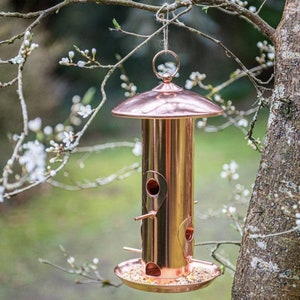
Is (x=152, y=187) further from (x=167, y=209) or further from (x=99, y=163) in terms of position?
(x=99, y=163)

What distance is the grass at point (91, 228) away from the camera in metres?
5.24

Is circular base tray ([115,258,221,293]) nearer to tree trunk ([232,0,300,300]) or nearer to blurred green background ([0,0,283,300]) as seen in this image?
tree trunk ([232,0,300,300])

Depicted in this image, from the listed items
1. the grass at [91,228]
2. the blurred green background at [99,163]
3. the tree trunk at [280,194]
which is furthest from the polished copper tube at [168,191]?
the grass at [91,228]

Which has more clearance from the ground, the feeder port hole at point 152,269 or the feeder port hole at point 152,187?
the feeder port hole at point 152,187

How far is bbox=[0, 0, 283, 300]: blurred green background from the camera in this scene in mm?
5516

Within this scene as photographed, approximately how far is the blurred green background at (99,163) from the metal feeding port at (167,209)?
1.14m

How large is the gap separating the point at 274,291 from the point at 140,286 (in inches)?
16.2

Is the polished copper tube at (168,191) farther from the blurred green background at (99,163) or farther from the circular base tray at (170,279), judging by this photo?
the blurred green background at (99,163)

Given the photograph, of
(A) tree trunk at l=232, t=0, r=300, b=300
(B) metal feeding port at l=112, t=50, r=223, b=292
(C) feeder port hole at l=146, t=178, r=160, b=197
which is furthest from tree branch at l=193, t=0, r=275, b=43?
(C) feeder port hole at l=146, t=178, r=160, b=197

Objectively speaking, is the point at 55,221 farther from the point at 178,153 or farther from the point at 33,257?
the point at 178,153

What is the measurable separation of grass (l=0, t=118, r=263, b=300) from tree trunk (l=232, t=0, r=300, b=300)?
2971 mm

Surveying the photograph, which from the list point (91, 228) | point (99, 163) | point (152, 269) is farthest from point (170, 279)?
point (99, 163)

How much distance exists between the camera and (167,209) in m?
1.99

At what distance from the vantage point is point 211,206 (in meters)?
6.94
